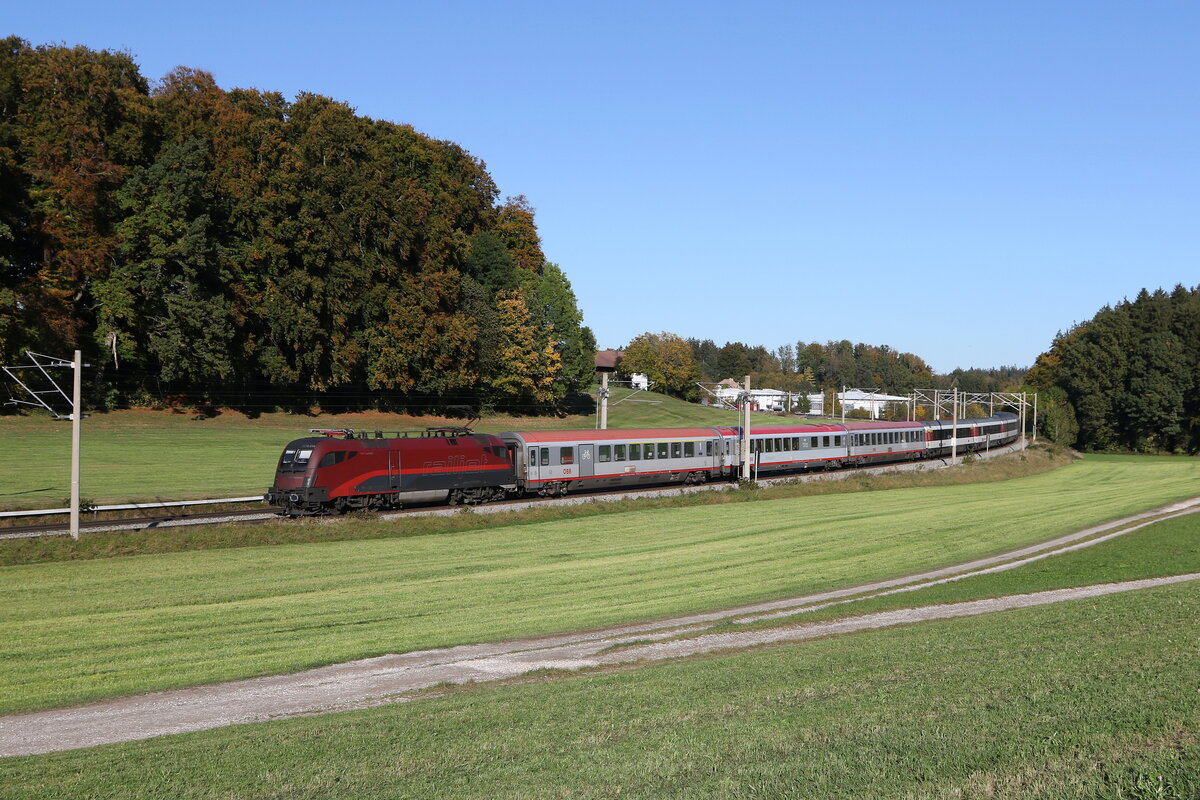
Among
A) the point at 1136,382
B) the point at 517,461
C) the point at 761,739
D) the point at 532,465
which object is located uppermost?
the point at 1136,382

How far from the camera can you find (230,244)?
71688mm

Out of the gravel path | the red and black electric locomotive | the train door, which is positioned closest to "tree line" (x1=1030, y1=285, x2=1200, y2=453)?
the train door

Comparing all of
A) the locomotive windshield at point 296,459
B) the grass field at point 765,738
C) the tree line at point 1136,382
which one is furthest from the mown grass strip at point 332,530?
the tree line at point 1136,382

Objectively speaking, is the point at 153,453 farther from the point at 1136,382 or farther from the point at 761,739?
the point at 1136,382

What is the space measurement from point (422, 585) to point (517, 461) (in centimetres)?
1819

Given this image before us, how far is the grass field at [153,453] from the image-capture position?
136ft

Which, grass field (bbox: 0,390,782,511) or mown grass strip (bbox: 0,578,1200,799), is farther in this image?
grass field (bbox: 0,390,782,511)

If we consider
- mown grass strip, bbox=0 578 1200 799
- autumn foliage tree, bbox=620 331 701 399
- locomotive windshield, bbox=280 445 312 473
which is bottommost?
mown grass strip, bbox=0 578 1200 799

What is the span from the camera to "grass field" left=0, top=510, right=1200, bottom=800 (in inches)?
324

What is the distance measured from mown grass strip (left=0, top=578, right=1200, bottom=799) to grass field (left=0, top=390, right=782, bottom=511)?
31.0 m

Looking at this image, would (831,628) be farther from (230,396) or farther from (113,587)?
(230,396)

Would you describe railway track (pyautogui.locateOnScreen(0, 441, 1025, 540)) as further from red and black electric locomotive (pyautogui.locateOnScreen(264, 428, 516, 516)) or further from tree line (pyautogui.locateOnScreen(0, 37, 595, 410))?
tree line (pyautogui.locateOnScreen(0, 37, 595, 410))

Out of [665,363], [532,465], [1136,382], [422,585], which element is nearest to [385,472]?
[532,465]

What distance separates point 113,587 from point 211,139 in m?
56.0
